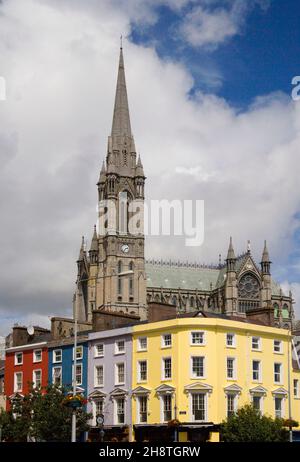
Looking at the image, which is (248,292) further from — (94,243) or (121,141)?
(121,141)

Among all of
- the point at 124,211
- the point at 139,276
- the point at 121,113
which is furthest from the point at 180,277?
the point at 121,113

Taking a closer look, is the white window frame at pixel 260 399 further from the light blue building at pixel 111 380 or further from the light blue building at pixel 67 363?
the light blue building at pixel 67 363

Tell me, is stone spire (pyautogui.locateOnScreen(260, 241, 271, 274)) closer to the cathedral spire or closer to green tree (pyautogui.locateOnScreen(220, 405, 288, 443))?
the cathedral spire

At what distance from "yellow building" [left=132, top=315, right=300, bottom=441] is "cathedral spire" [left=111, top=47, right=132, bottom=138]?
126m

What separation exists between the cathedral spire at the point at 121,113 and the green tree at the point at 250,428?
133619 mm

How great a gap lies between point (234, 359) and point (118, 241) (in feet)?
360

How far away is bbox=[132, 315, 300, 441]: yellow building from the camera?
2099 inches

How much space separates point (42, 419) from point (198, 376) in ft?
36.2

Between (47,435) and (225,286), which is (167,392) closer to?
(47,435)

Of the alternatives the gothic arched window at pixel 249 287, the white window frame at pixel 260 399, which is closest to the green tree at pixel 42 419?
the white window frame at pixel 260 399

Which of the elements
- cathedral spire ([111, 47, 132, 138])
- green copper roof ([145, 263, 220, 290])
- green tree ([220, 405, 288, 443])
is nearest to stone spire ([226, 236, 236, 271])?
green copper roof ([145, 263, 220, 290])

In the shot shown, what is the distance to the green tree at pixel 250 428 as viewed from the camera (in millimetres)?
48750
